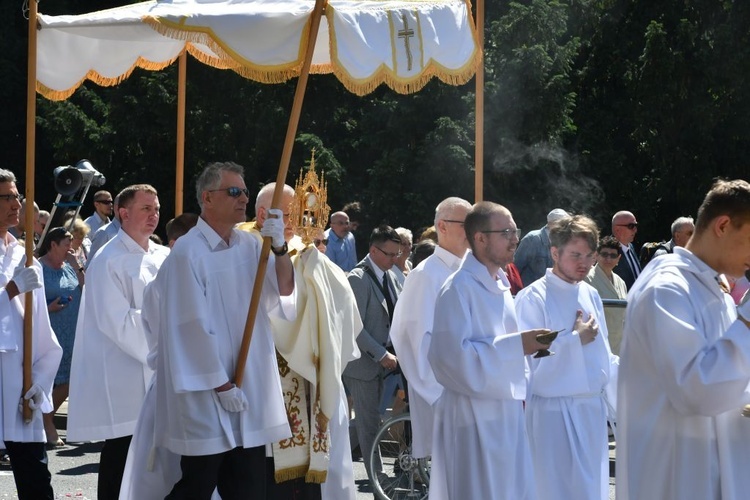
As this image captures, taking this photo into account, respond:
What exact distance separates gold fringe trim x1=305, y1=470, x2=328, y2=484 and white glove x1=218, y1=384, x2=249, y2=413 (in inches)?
48.1

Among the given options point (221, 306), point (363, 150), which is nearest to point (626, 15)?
point (363, 150)

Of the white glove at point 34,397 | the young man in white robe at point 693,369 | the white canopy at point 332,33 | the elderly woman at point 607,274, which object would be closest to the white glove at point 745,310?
the young man in white robe at point 693,369

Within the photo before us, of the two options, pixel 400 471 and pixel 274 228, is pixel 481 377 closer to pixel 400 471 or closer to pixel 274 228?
pixel 274 228

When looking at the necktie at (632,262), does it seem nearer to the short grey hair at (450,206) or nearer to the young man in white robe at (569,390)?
the short grey hair at (450,206)

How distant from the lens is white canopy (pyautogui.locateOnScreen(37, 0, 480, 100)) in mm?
6629

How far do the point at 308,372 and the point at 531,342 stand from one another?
1542mm

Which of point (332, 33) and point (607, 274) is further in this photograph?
point (607, 274)

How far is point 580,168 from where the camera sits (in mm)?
22438

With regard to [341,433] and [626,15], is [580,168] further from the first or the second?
[341,433]

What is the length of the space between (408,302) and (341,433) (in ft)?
3.85

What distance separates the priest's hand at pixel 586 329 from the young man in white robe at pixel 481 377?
2.57ft

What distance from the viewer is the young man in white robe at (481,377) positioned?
614 centimetres

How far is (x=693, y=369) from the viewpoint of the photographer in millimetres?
4281

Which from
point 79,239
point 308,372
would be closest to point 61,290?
point 79,239
